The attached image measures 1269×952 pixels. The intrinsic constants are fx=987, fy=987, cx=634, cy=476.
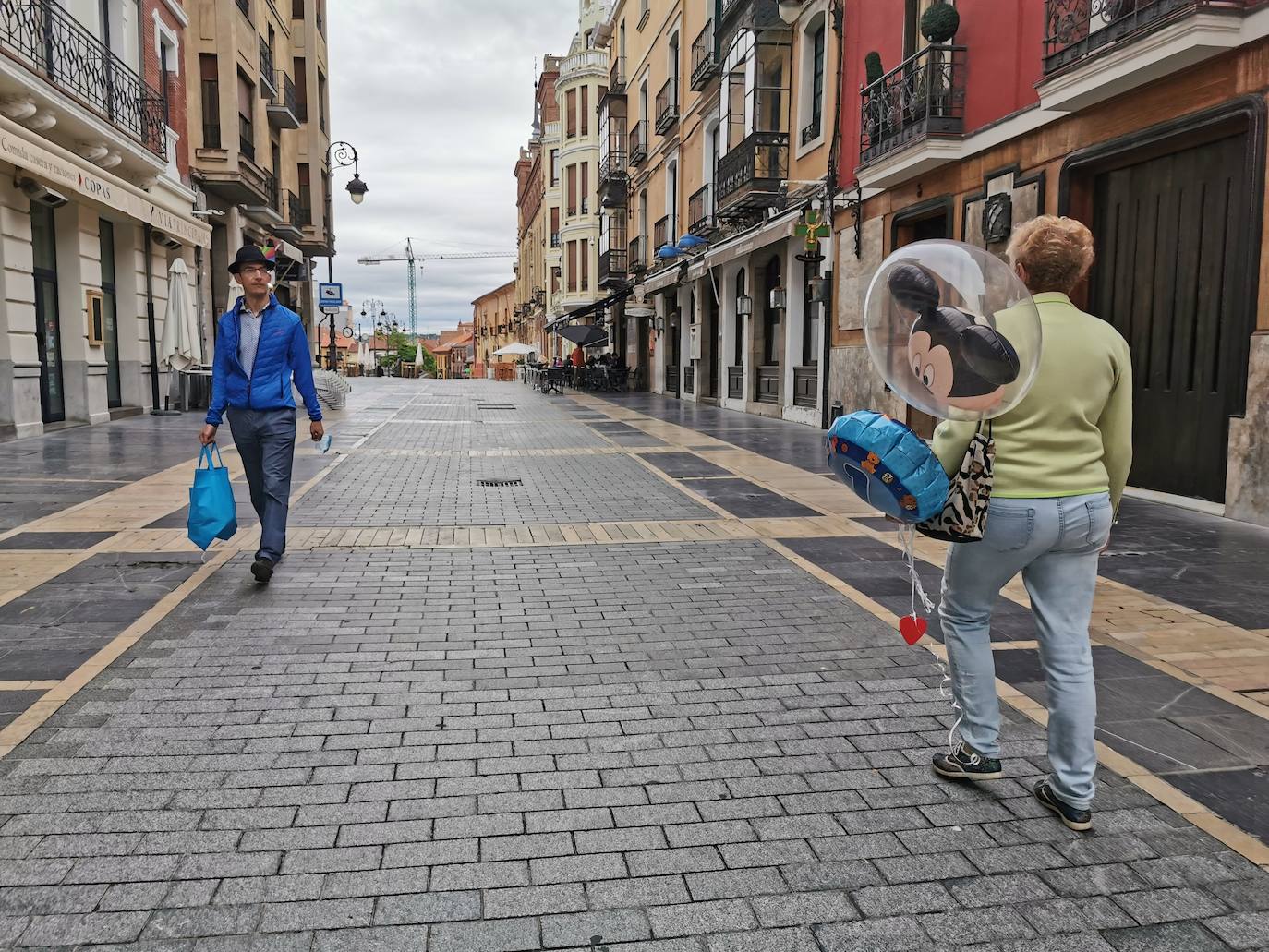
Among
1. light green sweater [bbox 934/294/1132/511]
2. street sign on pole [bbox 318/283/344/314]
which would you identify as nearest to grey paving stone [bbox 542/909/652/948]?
light green sweater [bbox 934/294/1132/511]

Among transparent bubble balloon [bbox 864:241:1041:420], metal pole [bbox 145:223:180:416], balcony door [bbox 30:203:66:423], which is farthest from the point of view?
metal pole [bbox 145:223:180:416]

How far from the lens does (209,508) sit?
19.3 feet

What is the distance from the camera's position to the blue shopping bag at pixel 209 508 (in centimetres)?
588

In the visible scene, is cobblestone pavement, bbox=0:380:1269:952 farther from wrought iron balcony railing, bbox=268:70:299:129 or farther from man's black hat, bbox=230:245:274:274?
wrought iron balcony railing, bbox=268:70:299:129

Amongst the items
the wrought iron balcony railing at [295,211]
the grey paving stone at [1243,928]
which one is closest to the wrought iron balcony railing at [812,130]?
the grey paving stone at [1243,928]

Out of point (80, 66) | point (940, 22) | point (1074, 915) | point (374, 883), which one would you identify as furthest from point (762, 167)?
point (374, 883)

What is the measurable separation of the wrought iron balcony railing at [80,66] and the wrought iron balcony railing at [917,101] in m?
11.8

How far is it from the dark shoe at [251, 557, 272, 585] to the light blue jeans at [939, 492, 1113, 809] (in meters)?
4.25

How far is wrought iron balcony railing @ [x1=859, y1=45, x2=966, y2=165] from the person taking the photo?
12883 millimetres

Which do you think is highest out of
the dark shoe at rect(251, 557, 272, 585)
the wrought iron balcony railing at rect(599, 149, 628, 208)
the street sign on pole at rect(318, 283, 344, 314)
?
the wrought iron balcony railing at rect(599, 149, 628, 208)

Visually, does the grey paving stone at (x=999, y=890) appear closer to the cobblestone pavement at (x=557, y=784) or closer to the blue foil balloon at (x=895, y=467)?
the cobblestone pavement at (x=557, y=784)

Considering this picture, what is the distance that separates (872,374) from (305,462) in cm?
889

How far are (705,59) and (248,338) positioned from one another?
20.0m

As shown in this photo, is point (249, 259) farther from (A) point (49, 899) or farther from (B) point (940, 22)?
(B) point (940, 22)
